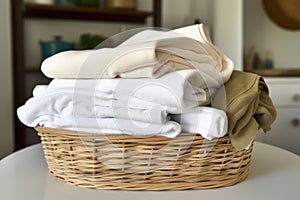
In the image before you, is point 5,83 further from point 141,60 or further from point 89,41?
point 141,60

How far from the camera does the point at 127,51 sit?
499 mm

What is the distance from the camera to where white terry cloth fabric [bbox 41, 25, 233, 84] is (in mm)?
487

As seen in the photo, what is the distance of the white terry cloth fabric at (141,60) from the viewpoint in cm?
49

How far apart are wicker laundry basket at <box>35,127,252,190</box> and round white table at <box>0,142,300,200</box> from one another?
13 mm

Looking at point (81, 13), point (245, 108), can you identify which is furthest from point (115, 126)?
point (81, 13)

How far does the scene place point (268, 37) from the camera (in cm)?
244

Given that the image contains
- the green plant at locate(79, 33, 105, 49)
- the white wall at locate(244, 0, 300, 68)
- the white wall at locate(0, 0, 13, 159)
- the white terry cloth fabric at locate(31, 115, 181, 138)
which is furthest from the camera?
the white wall at locate(244, 0, 300, 68)

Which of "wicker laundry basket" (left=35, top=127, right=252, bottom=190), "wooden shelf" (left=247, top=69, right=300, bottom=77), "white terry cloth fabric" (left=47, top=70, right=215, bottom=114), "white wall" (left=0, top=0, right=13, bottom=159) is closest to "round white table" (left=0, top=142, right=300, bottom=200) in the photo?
"wicker laundry basket" (left=35, top=127, right=252, bottom=190)

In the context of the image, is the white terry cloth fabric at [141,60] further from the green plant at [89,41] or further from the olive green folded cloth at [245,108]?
the green plant at [89,41]

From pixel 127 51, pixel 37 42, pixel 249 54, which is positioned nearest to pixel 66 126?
pixel 127 51

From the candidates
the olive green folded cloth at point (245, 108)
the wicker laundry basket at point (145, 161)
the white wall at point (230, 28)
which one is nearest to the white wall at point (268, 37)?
the white wall at point (230, 28)

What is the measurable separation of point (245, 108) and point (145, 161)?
0.17m

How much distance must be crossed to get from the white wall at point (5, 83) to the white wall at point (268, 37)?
4.95ft

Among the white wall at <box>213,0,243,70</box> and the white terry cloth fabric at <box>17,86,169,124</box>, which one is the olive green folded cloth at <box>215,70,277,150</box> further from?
the white wall at <box>213,0,243,70</box>
